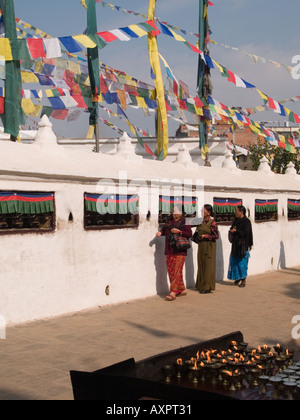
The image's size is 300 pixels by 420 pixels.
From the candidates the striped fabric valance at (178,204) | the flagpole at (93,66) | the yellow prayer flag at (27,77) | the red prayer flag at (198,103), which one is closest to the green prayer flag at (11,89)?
the yellow prayer flag at (27,77)

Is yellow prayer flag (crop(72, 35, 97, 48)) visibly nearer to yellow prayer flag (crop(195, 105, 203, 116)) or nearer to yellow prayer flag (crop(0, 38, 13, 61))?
yellow prayer flag (crop(0, 38, 13, 61))

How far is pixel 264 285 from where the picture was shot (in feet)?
45.7

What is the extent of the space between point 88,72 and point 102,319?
6846 mm

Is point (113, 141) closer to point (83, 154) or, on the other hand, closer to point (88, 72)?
point (88, 72)

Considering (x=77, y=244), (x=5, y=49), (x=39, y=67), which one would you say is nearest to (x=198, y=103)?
(x=39, y=67)

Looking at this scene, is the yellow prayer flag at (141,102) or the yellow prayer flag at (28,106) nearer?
the yellow prayer flag at (28,106)

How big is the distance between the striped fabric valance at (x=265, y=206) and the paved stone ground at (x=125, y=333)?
4232mm

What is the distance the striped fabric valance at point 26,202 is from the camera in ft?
29.1

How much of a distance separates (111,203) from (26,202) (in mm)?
2191

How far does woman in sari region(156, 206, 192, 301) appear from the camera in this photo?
37.9 feet

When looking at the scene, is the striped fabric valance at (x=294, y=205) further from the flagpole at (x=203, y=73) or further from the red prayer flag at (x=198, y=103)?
the red prayer flag at (x=198, y=103)

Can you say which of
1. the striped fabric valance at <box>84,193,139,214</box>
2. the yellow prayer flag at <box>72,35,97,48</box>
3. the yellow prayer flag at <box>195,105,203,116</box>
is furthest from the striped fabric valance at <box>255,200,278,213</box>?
the yellow prayer flag at <box>72,35,97,48</box>

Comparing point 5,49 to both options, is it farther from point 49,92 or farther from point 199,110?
point 199,110

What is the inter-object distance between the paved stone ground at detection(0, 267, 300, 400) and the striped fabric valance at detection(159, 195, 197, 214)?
6.24ft
